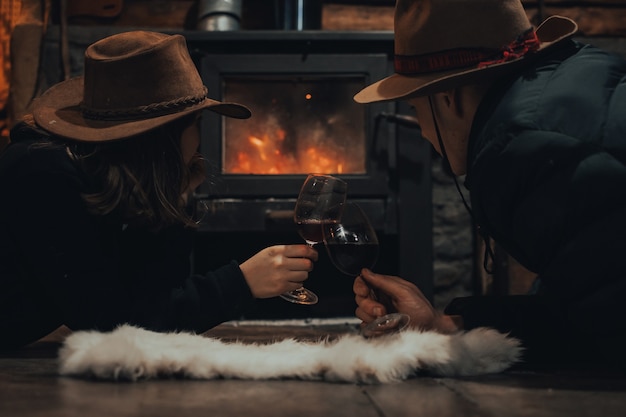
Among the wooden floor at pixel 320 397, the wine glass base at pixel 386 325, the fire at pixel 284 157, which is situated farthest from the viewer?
the fire at pixel 284 157

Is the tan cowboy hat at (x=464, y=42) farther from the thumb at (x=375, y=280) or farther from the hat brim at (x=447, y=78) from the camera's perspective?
the thumb at (x=375, y=280)

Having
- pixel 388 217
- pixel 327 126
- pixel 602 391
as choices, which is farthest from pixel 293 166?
pixel 602 391

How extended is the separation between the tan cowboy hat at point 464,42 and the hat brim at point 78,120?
0.47 metres

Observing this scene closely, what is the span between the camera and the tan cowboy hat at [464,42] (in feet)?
6.11

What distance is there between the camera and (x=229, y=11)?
3.90 m

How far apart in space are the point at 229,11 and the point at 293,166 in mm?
764

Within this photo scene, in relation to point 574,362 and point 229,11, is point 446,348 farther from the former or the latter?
point 229,11

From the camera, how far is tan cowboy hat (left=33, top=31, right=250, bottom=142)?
74.7 inches

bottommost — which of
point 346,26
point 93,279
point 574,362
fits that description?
point 574,362

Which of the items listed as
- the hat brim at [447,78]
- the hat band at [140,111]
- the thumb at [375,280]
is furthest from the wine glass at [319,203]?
the hat band at [140,111]

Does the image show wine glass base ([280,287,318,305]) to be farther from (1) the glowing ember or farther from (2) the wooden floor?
(1) the glowing ember

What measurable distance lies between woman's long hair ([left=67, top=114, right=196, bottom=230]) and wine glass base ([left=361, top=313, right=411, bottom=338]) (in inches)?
19.8

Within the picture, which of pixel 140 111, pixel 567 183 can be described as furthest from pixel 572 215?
pixel 140 111

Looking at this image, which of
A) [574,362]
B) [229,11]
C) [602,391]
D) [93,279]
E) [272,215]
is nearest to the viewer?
[602,391]
